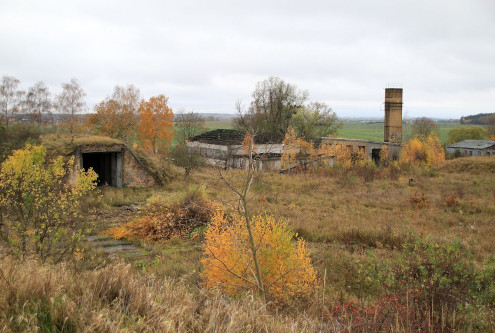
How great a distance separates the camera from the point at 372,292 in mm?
7707

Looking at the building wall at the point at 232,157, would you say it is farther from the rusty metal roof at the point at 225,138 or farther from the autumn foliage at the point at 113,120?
the autumn foliage at the point at 113,120

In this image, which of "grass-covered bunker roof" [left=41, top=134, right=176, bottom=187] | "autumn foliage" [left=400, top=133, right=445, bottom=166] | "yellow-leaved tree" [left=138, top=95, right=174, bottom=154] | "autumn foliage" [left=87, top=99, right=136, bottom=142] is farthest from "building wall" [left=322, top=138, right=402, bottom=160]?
"autumn foliage" [left=87, top=99, right=136, bottom=142]

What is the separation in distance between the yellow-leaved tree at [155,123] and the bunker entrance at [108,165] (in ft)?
75.6

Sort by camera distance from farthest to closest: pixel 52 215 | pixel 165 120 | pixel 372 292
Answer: pixel 165 120
pixel 52 215
pixel 372 292

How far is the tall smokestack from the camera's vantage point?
145ft

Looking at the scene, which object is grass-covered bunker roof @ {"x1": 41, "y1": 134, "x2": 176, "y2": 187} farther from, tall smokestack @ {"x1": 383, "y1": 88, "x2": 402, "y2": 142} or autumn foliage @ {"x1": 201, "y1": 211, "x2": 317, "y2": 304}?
tall smokestack @ {"x1": 383, "y1": 88, "x2": 402, "y2": 142}

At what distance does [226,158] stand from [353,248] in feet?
90.4

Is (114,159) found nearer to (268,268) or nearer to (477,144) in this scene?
(268,268)

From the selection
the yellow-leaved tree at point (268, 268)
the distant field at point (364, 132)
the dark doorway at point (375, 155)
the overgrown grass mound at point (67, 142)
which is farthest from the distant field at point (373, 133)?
the yellow-leaved tree at point (268, 268)

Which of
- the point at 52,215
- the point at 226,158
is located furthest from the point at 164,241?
the point at 226,158

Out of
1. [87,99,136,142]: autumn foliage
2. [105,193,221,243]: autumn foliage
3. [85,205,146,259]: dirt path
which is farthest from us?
[87,99,136,142]: autumn foliage

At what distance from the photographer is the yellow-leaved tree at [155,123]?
48.2 metres

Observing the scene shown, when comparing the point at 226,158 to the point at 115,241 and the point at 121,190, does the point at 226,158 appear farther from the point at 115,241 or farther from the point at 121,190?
the point at 115,241

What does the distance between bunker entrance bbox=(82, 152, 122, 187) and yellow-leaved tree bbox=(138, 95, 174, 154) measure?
2304 cm
